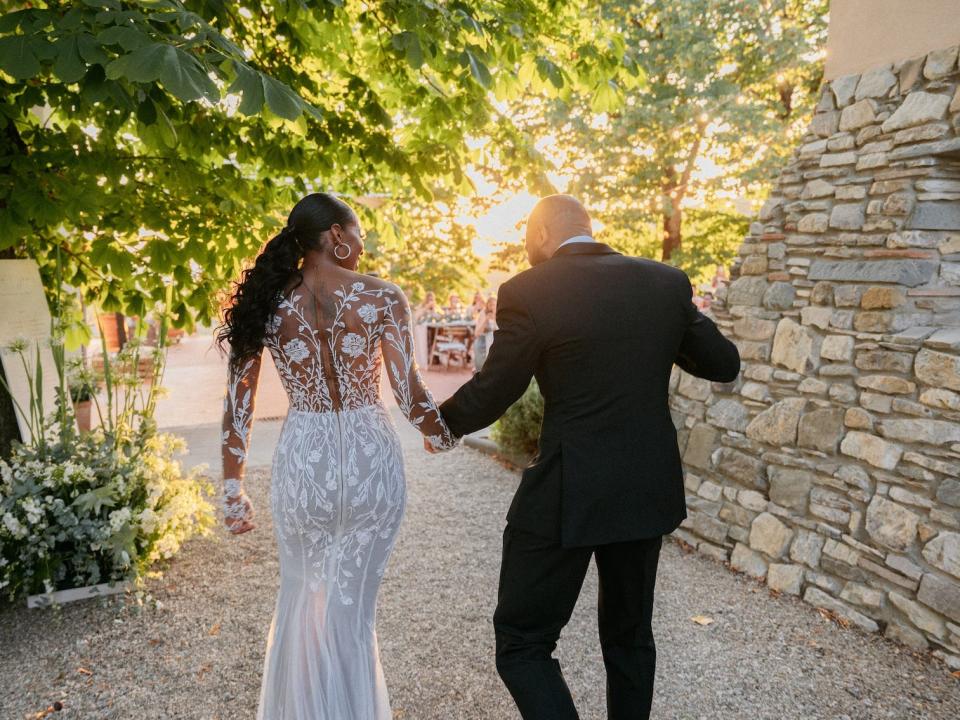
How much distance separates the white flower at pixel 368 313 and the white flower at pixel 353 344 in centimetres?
7

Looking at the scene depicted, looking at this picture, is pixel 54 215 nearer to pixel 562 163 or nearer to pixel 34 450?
pixel 34 450

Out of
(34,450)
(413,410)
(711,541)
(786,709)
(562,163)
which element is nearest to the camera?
(413,410)

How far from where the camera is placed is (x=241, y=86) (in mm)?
1908

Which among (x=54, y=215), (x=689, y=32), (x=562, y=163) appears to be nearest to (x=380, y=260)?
(x=562, y=163)

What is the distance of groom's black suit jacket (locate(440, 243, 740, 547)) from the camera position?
208 centimetres

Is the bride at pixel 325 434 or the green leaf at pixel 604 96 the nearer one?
the bride at pixel 325 434

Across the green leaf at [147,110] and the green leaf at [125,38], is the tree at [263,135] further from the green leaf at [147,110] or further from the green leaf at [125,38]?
the green leaf at [125,38]

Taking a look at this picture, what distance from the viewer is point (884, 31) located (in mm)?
3926

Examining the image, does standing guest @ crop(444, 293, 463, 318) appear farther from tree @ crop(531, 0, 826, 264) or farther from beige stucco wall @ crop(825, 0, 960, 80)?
beige stucco wall @ crop(825, 0, 960, 80)

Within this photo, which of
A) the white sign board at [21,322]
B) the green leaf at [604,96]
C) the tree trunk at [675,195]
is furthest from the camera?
the tree trunk at [675,195]

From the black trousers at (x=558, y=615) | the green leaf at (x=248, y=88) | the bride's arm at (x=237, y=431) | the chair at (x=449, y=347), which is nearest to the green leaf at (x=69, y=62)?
the green leaf at (x=248, y=88)

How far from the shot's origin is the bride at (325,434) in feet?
7.55

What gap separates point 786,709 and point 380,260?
1247 cm

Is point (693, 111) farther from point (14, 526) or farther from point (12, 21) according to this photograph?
point (14, 526)
